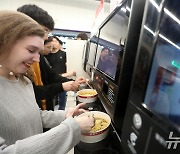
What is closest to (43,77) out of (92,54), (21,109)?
(92,54)

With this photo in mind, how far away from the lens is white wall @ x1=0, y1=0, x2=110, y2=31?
218 inches

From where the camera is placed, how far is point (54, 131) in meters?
0.57

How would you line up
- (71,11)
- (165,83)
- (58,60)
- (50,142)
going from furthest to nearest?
(71,11)
(58,60)
(50,142)
(165,83)

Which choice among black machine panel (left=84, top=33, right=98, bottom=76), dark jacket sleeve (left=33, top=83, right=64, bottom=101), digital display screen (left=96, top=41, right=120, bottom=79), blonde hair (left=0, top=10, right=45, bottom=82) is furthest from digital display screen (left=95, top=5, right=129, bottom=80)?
dark jacket sleeve (left=33, top=83, right=64, bottom=101)

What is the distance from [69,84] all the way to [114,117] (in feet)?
3.01

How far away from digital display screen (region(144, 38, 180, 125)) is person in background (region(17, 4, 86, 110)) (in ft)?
2.68

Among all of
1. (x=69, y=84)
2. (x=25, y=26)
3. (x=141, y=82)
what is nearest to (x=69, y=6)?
(x=69, y=84)

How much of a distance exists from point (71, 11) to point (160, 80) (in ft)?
19.7

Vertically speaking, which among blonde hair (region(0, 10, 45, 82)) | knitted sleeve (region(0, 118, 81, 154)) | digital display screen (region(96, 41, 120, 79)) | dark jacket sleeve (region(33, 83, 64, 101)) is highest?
blonde hair (region(0, 10, 45, 82))

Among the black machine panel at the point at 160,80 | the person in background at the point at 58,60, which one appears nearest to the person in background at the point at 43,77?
the black machine panel at the point at 160,80

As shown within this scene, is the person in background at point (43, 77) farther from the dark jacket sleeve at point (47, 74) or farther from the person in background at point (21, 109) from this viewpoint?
the person in background at point (21, 109)

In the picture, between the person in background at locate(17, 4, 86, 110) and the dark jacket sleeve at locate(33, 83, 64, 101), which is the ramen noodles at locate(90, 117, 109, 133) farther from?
the dark jacket sleeve at locate(33, 83, 64, 101)

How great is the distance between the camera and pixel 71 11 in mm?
5793

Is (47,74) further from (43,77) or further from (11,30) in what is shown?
(11,30)
